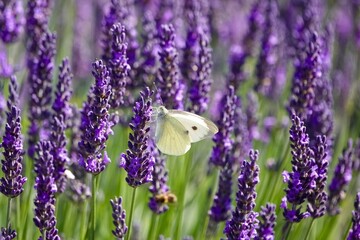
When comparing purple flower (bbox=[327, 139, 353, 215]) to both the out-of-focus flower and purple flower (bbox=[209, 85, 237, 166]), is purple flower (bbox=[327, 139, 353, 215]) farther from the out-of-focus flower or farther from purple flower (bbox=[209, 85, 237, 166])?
the out-of-focus flower

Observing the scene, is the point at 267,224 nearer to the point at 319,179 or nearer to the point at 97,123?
the point at 319,179

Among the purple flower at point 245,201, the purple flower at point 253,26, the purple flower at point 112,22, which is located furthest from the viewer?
the purple flower at point 253,26

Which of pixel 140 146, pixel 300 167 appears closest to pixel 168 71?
pixel 140 146

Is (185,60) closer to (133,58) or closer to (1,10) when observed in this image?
(133,58)

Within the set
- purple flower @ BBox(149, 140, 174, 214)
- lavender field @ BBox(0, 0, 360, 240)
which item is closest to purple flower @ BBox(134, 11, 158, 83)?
lavender field @ BBox(0, 0, 360, 240)

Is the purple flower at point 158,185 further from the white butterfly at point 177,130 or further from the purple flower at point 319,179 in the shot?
the purple flower at point 319,179

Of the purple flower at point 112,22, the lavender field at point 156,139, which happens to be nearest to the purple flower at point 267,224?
the lavender field at point 156,139
